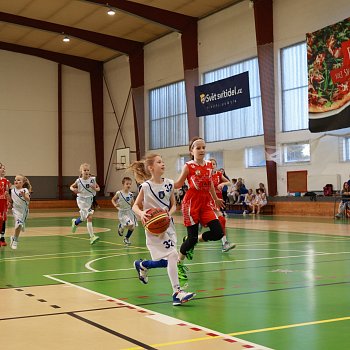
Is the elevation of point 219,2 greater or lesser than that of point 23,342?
greater

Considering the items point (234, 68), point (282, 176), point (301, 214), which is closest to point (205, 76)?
point (234, 68)

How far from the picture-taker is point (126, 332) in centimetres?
489

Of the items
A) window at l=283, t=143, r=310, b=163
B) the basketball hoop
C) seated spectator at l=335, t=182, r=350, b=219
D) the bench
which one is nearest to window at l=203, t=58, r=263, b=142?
window at l=283, t=143, r=310, b=163

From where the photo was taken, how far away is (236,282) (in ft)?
25.0

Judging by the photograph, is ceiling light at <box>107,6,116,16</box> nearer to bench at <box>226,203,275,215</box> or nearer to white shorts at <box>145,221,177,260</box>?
bench at <box>226,203,275,215</box>

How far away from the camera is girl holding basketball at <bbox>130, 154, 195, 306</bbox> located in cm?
638

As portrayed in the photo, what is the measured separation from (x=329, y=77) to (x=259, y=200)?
21.5ft

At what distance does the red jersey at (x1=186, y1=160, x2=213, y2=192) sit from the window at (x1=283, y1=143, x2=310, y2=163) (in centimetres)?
1783

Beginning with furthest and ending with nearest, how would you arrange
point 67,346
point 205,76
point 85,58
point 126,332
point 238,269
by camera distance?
point 85,58 < point 205,76 < point 238,269 < point 126,332 < point 67,346

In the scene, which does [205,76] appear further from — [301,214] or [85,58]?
[85,58]

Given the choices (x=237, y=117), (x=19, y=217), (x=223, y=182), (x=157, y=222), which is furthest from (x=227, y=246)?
(x=237, y=117)

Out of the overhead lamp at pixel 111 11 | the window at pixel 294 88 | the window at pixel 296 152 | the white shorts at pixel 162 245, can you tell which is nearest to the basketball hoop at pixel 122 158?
the overhead lamp at pixel 111 11

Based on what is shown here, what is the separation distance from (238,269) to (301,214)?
1680 centimetres

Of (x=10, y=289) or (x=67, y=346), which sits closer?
(x=67, y=346)
